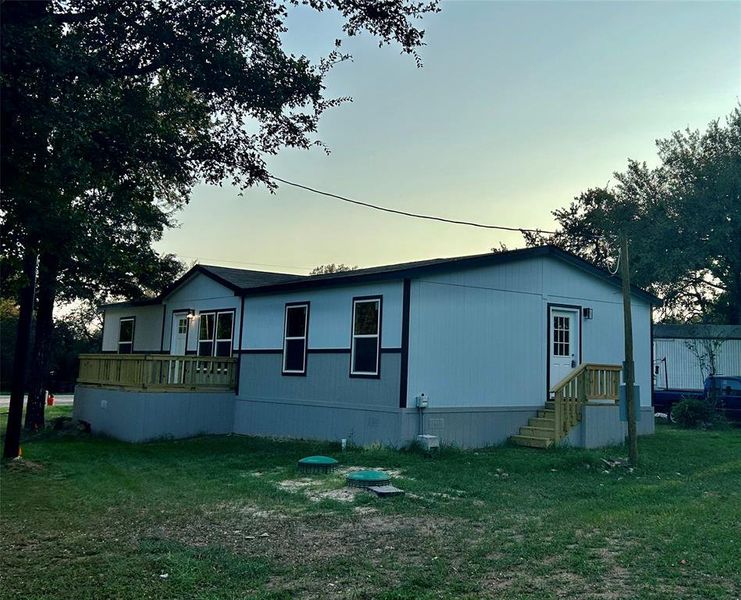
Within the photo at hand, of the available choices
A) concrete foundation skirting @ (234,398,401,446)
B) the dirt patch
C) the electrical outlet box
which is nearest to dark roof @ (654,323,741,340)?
the electrical outlet box

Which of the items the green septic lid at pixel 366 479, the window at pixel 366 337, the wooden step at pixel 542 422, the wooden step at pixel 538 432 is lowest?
the green septic lid at pixel 366 479

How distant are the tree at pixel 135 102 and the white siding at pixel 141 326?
7.31 metres

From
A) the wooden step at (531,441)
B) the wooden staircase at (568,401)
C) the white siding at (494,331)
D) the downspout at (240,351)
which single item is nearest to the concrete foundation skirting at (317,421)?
the downspout at (240,351)

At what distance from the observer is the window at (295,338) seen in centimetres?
1451

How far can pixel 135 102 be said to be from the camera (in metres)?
9.43

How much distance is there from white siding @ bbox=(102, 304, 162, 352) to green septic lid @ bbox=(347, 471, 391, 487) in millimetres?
12094

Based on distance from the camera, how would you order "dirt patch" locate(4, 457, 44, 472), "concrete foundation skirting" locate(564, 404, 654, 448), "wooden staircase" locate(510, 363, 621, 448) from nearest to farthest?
"dirt patch" locate(4, 457, 44, 472) < "wooden staircase" locate(510, 363, 621, 448) < "concrete foundation skirting" locate(564, 404, 654, 448)

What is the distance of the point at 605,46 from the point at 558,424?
6.96 metres

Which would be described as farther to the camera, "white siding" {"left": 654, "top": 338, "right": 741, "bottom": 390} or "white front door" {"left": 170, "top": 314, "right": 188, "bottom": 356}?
"white siding" {"left": 654, "top": 338, "right": 741, "bottom": 390}

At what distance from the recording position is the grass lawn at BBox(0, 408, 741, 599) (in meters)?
4.87

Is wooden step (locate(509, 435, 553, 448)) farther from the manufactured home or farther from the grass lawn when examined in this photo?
the grass lawn

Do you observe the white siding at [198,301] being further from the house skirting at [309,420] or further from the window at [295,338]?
the window at [295,338]

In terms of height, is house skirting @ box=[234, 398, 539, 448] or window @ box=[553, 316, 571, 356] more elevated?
window @ box=[553, 316, 571, 356]

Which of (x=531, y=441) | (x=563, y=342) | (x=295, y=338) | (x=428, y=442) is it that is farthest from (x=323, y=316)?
(x=563, y=342)
